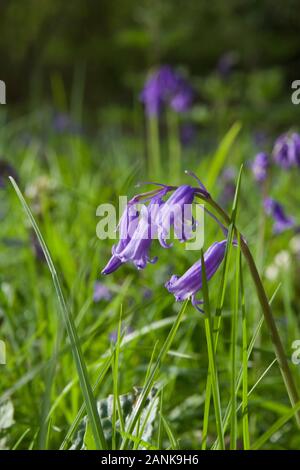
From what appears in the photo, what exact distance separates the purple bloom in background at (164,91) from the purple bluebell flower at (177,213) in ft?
9.39

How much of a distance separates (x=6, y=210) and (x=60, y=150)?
2463 mm

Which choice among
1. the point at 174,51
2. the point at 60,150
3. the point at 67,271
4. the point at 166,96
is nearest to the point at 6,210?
the point at 67,271

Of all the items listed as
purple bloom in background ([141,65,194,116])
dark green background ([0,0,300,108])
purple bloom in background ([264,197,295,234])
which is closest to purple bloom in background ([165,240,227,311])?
purple bloom in background ([264,197,295,234])

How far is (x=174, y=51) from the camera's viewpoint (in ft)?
37.3

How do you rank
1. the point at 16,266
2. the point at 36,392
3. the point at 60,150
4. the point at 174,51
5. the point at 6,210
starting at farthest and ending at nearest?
1. the point at 174,51
2. the point at 60,150
3. the point at 6,210
4. the point at 16,266
5. the point at 36,392

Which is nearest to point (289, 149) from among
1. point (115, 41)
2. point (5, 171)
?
point (5, 171)

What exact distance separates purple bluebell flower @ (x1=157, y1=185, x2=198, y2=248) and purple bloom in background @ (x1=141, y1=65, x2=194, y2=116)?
2.86 metres

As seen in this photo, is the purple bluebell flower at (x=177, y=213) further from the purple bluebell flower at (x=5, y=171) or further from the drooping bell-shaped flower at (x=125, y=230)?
the purple bluebell flower at (x=5, y=171)

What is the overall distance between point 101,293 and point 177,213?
1019 mm

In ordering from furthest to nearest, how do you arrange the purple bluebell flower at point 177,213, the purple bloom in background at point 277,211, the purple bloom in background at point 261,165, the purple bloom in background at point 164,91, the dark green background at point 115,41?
1. the dark green background at point 115,41
2. the purple bloom in background at point 164,91
3. the purple bloom in background at point 261,165
4. the purple bloom in background at point 277,211
5. the purple bluebell flower at point 177,213

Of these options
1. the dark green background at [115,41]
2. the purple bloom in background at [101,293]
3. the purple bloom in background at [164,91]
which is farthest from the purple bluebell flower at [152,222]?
the dark green background at [115,41]

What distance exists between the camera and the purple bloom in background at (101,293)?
1789 millimetres

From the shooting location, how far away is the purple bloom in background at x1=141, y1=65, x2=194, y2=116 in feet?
12.0
